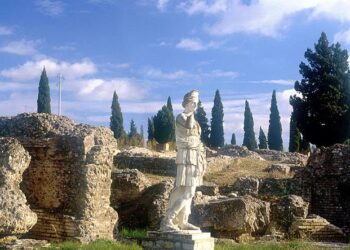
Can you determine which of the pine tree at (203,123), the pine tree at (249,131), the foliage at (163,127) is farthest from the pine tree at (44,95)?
the pine tree at (249,131)

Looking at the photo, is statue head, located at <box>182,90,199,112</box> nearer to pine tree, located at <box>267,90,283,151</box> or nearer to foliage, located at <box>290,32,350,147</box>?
foliage, located at <box>290,32,350,147</box>

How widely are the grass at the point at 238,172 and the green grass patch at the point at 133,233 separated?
365 inches

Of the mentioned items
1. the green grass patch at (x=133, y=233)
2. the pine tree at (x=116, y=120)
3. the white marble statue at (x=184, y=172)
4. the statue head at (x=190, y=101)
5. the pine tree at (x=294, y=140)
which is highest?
the pine tree at (x=116, y=120)

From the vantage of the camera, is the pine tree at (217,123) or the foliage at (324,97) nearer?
the foliage at (324,97)

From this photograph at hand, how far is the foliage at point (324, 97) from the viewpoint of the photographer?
38469mm

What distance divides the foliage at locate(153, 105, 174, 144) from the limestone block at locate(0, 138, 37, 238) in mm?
40562

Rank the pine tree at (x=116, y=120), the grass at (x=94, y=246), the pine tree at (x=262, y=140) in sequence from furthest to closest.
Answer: the pine tree at (x=262, y=140)
the pine tree at (x=116, y=120)
the grass at (x=94, y=246)

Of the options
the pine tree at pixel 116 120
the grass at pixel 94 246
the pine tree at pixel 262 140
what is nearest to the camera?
the grass at pixel 94 246

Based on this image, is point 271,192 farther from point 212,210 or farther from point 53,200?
point 53,200

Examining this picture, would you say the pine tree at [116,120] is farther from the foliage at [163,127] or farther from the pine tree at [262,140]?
the pine tree at [262,140]

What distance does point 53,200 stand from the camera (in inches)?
505

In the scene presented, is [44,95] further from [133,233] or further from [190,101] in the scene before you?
[190,101]

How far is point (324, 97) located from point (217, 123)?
14448 mm

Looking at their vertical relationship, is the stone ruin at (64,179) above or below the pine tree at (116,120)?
below
